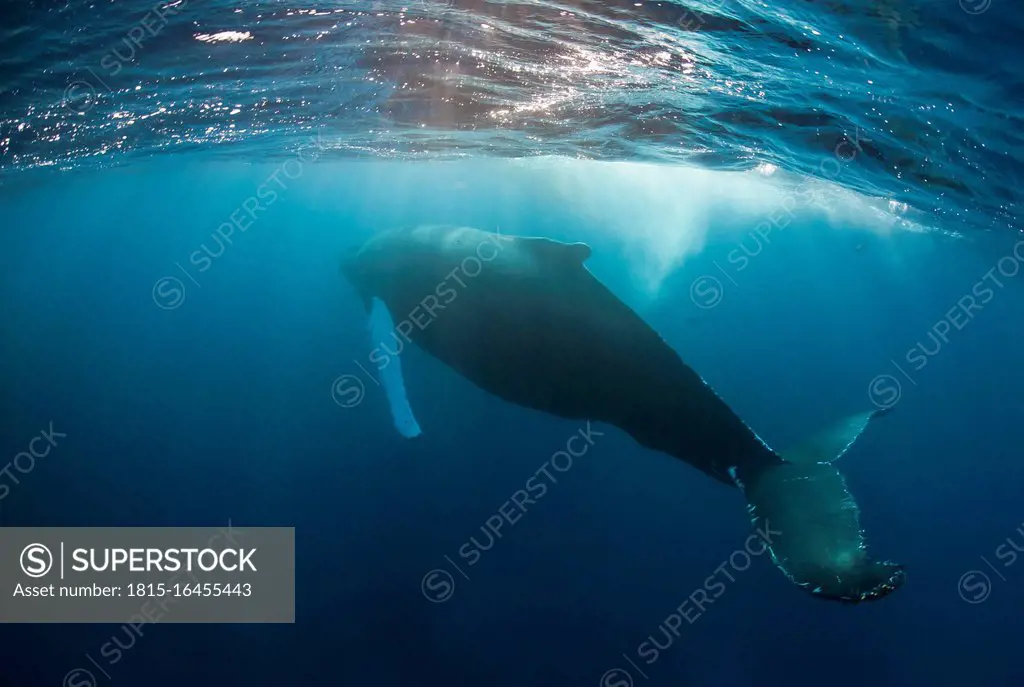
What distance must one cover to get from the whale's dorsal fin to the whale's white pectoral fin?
2.92m

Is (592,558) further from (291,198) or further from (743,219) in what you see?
(291,198)

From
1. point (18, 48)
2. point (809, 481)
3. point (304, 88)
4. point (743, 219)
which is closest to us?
point (809, 481)

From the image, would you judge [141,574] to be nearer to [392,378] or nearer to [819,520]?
[392,378]

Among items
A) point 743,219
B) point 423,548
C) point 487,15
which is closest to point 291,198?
point 743,219

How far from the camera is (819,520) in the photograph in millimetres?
5500

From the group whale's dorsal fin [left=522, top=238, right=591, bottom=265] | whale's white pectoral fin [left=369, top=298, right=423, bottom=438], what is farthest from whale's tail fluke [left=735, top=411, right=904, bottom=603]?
whale's white pectoral fin [left=369, top=298, right=423, bottom=438]

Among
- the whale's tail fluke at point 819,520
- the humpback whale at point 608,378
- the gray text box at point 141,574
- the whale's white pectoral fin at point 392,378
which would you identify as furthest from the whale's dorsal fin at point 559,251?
the gray text box at point 141,574

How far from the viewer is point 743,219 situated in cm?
2983

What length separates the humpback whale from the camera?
17.6 feet

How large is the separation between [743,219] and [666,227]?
7.18 meters

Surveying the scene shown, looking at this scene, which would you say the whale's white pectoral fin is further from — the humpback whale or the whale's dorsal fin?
the whale's dorsal fin

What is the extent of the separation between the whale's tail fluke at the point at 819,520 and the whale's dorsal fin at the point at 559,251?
3020mm

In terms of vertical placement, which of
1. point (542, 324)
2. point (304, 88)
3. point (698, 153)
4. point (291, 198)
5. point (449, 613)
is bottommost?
point (291, 198)

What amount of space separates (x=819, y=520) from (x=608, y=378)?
97.2 inches
